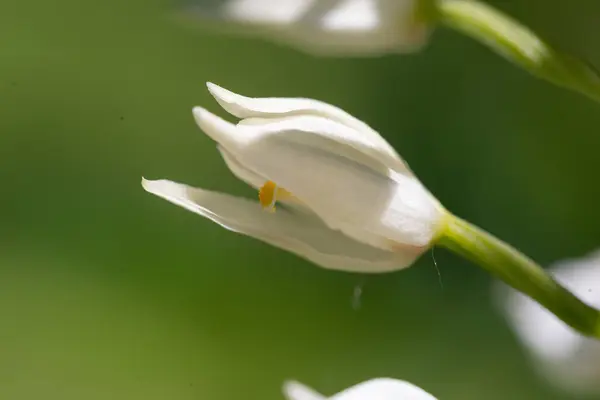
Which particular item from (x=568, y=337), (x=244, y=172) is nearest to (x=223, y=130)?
(x=244, y=172)

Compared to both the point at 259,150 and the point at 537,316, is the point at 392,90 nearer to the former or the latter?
the point at 537,316

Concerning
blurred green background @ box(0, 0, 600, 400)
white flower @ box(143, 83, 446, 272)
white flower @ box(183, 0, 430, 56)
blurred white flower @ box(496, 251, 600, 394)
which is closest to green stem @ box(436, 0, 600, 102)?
white flower @ box(183, 0, 430, 56)

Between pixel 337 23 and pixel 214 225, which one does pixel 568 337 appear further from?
pixel 214 225

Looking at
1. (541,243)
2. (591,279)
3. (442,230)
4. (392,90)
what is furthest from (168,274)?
(442,230)

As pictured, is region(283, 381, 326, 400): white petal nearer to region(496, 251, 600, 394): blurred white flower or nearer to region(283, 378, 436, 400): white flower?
region(283, 378, 436, 400): white flower

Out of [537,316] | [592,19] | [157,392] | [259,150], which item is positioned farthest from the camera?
[592,19]
